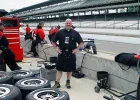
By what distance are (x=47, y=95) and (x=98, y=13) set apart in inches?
1404

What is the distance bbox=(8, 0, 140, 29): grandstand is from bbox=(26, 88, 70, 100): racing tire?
1929cm

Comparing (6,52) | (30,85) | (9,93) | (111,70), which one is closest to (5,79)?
(30,85)

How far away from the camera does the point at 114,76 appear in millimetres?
5414

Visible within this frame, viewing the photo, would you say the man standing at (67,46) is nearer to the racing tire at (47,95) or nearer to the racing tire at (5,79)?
the racing tire at (5,79)

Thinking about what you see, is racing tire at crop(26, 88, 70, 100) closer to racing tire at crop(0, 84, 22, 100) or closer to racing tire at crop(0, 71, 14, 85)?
racing tire at crop(0, 84, 22, 100)

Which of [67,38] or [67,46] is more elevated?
[67,38]

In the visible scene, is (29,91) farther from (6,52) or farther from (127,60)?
(6,52)

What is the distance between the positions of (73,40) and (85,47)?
1.63 m

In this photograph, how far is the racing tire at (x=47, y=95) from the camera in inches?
126

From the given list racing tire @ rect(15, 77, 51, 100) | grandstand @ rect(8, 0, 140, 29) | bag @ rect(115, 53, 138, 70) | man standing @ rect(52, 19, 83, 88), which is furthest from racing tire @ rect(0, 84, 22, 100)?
grandstand @ rect(8, 0, 140, 29)

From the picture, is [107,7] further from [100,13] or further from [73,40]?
[73,40]

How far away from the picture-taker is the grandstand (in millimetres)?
28047

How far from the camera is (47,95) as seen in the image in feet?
11.0

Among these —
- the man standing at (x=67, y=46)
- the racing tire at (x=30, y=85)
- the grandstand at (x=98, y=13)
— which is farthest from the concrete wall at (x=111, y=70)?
the grandstand at (x=98, y=13)
